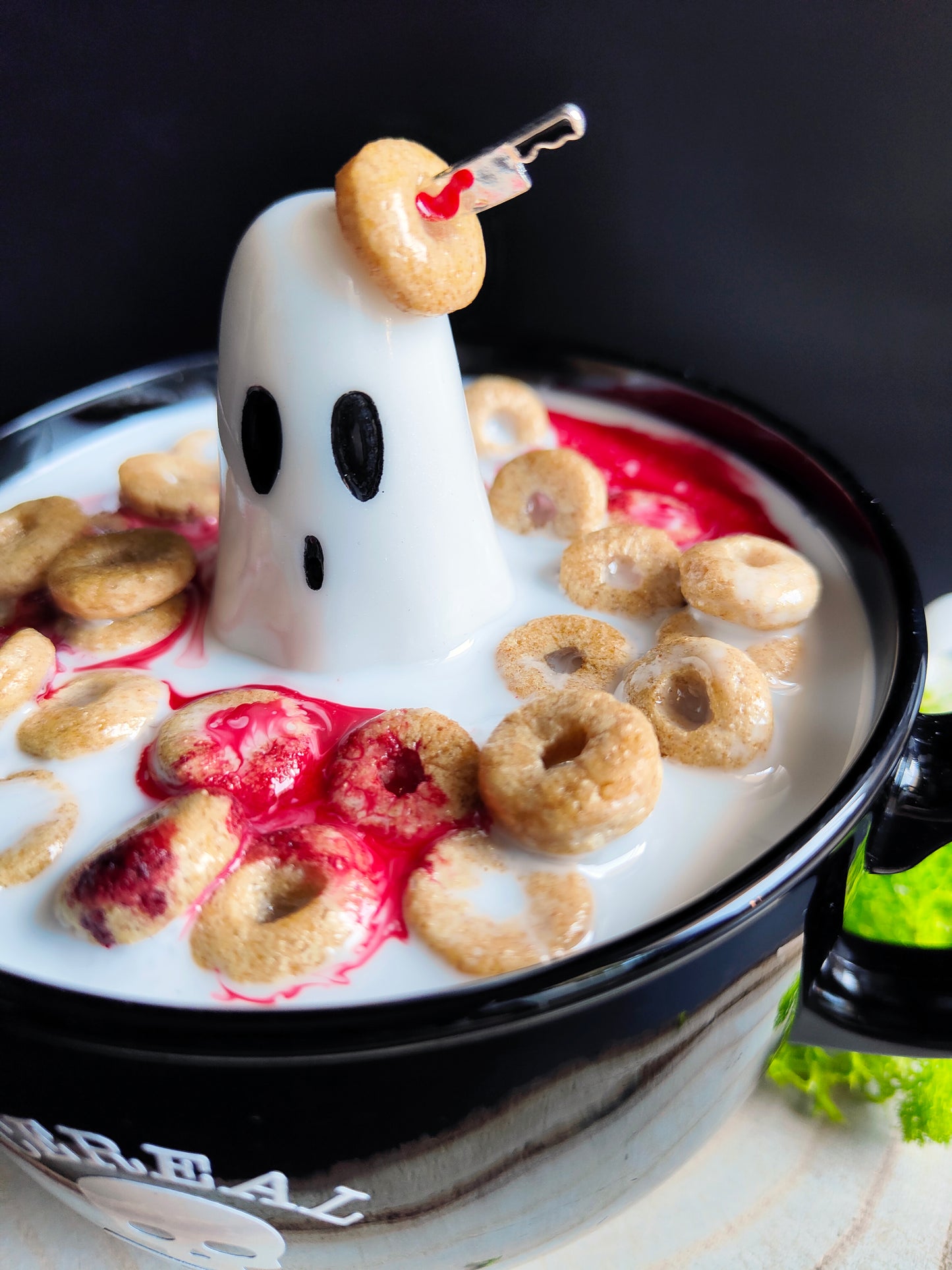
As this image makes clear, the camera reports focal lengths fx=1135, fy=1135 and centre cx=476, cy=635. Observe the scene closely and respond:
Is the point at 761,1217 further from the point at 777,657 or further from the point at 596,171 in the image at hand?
the point at 596,171

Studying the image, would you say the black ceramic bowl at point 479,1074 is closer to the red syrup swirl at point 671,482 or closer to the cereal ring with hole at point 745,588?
the cereal ring with hole at point 745,588

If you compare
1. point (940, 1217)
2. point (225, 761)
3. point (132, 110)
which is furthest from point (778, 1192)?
point (132, 110)

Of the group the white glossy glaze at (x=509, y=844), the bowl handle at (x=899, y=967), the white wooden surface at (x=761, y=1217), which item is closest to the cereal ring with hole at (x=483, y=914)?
the white glossy glaze at (x=509, y=844)

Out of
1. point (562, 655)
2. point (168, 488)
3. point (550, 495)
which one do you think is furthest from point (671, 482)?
point (168, 488)

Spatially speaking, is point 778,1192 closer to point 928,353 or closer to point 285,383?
point 285,383

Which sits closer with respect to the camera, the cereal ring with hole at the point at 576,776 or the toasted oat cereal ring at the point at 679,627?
the cereal ring with hole at the point at 576,776

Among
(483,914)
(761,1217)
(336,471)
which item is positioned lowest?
(761,1217)

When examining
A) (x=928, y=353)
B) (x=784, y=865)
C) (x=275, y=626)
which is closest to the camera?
(x=784, y=865)
